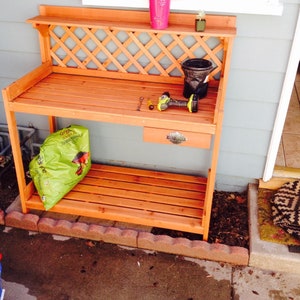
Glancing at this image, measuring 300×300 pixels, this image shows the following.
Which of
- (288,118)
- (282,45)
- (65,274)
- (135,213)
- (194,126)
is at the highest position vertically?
(282,45)

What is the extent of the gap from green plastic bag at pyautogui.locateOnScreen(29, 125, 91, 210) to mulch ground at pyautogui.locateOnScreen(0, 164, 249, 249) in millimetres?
464

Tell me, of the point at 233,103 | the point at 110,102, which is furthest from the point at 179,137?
the point at 233,103

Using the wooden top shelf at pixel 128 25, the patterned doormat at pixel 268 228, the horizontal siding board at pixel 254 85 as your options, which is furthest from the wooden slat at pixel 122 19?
the patterned doormat at pixel 268 228

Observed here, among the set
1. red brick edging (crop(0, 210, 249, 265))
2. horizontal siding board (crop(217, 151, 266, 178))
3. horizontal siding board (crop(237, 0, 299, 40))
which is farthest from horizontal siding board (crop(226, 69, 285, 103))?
red brick edging (crop(0, 210, 249, 265))

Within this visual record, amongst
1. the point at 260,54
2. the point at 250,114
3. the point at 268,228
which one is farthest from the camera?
the point at 250,114

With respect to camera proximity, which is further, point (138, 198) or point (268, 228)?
point (138, 198)

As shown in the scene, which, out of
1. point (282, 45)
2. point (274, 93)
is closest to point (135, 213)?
point (274, 93)

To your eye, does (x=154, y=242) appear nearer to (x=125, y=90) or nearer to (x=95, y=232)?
(x=95, y=232)

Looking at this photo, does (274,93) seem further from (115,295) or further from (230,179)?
(115,295)

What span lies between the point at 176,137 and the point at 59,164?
3.21ft

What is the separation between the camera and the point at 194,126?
240 cm

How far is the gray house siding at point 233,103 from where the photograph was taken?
8.80 ft

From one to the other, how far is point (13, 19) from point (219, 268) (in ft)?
7.64

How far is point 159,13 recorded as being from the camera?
2.48 meters
